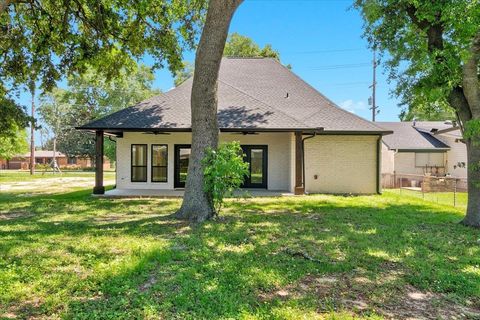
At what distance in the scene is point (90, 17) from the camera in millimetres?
10859

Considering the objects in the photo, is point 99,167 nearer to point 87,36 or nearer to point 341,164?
point 87,36

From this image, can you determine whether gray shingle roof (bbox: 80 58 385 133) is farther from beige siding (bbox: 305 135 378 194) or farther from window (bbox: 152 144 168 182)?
window (bbox: 152 144 168 182)

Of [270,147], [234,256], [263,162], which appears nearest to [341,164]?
[270,147]

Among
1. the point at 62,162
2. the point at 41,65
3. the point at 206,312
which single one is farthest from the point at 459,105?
the point at 62,162

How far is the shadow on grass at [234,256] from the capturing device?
3514 mm

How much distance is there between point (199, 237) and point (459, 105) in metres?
7.05

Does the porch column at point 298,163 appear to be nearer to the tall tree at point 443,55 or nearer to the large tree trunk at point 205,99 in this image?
the tall tree at point 443,55

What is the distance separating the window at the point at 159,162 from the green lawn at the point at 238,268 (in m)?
6.53

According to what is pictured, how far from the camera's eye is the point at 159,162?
49.5 feet

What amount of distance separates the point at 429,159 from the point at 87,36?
23142 mm

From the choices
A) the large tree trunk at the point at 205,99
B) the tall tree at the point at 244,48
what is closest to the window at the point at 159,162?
the large tree trunk at the point at 205,99

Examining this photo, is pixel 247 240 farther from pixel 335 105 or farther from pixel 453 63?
pixel 335 105

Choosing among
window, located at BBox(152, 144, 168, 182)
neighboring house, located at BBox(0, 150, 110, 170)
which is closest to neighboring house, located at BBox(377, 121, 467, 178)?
window, located at BBox(152, 144, 168, 182)

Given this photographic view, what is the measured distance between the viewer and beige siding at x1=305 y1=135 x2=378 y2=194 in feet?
47.5
